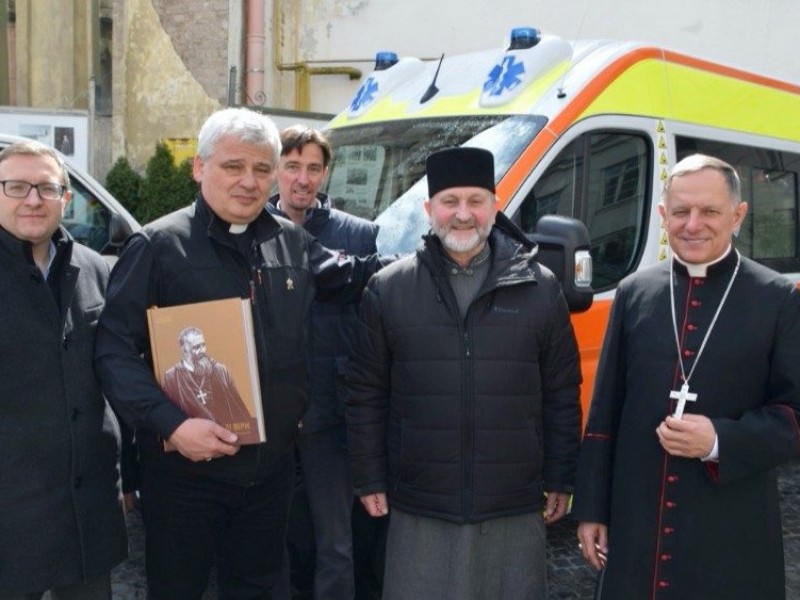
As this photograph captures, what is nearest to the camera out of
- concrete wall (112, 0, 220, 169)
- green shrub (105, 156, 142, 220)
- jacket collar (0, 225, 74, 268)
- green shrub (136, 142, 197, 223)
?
jacket collar (0, 225, 74, 268)

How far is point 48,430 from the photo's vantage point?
250 cm

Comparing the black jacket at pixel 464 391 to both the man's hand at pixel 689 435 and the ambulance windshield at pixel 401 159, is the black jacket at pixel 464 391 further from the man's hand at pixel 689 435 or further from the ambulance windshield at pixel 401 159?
the ambulance windshield at pixel 401 159

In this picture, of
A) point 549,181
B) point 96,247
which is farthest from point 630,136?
point 96,247

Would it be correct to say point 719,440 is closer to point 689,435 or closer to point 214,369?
point 689,435

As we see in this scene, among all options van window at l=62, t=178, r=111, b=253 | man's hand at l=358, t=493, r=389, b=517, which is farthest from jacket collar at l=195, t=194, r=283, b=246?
van window at l=62, t=178, r=111, b=253

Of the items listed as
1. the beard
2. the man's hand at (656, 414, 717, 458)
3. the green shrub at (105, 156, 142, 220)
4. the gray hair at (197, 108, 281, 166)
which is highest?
the green shrub at (105, 156, 142, 220)

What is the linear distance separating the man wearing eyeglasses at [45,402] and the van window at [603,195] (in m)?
1.90

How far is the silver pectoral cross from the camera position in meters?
2.34

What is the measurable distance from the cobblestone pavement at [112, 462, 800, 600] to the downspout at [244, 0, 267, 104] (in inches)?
368

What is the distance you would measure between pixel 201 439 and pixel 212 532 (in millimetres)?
463

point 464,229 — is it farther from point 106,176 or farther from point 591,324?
point 106,176

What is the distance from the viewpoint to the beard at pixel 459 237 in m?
2.62

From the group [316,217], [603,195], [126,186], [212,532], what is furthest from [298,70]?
[212,532]

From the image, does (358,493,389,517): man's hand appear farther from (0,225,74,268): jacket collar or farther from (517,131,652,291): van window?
(517,131,652,291): van window
